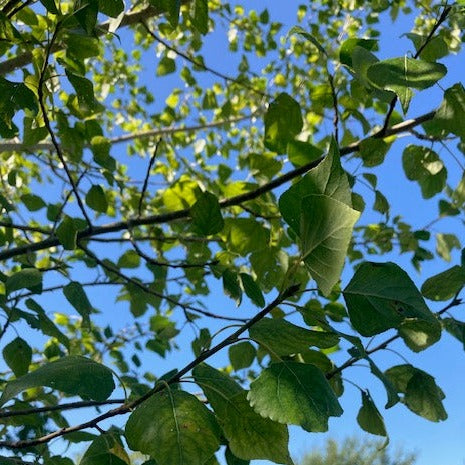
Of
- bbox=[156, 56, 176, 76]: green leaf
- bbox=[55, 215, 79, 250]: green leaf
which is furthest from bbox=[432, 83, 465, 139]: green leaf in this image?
bbox=[156, 56, 176, 76]: green leaf

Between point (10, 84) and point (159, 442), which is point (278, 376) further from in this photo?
point (10, 84)

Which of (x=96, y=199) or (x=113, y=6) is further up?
(x=96, y=199)

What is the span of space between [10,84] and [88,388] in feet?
1.86

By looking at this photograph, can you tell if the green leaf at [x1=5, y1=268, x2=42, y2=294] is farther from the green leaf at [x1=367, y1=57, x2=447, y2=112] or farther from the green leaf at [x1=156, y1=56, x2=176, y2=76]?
the green leaf at [x1=156, y1=56, x2=176, y2=76]

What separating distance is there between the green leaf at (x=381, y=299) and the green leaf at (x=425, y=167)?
687 mm

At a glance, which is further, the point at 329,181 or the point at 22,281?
the point at 22,281

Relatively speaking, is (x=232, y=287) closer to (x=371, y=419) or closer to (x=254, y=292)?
(x=254, y=292)

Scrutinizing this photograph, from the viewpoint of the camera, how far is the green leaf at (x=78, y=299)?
44.6 inches

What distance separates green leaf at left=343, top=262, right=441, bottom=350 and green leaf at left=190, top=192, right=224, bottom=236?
1.79 ft

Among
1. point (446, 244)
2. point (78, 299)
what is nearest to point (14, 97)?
point (78, 299)

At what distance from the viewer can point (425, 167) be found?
1.15 m

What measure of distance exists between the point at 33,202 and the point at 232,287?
650 millimetres

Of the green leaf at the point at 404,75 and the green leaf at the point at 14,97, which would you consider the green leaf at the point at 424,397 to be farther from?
the green leaf at the point at 14,97

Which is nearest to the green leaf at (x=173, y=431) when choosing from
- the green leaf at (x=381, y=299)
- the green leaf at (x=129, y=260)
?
the green leaf at (x=381, y=299)
